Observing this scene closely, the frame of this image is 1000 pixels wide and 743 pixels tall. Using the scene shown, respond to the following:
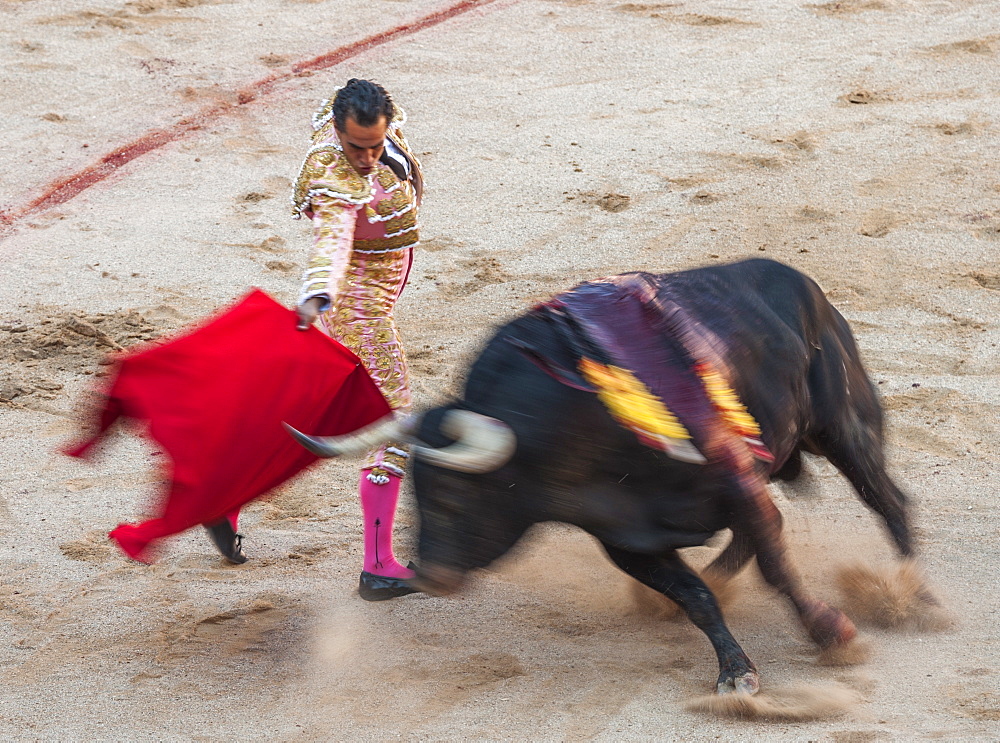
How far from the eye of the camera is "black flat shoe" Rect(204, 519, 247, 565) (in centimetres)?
407

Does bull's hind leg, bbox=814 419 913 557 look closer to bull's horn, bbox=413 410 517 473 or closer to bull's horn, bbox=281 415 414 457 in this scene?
bull's horn, bbox=413 410 517 473

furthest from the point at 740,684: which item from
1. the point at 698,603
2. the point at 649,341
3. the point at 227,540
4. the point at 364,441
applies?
the point at 227,540

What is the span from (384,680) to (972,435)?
8.18 feet

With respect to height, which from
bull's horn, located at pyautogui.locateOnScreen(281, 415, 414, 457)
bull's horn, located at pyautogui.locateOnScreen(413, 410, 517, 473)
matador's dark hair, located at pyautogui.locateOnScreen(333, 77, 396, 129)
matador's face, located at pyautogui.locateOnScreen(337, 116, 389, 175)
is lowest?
bull's horn, located at pyautogui.locateOnScreen(281, 415, 414, 457)

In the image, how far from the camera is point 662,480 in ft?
10.3

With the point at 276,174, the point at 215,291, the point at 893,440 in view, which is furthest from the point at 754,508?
the point at 276,174

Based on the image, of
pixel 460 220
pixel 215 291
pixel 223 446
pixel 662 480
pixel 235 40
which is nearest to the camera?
pixel 662 480

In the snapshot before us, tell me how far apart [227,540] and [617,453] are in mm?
1572

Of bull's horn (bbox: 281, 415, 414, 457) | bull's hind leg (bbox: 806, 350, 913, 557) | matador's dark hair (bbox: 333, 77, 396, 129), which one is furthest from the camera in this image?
bull's hind leg (bbox: 806, 350, 913, 557)

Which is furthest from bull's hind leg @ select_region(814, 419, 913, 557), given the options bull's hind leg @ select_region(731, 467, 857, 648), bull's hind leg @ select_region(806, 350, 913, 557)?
bull's hind leg @ select_region(731, 467, 857, 648)

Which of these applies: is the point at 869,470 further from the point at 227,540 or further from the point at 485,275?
the point at 485,275

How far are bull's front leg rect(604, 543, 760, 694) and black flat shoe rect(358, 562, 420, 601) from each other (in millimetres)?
764

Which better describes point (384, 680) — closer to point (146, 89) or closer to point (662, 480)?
point (662, 480)

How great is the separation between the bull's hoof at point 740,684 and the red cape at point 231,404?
4.02 feet
